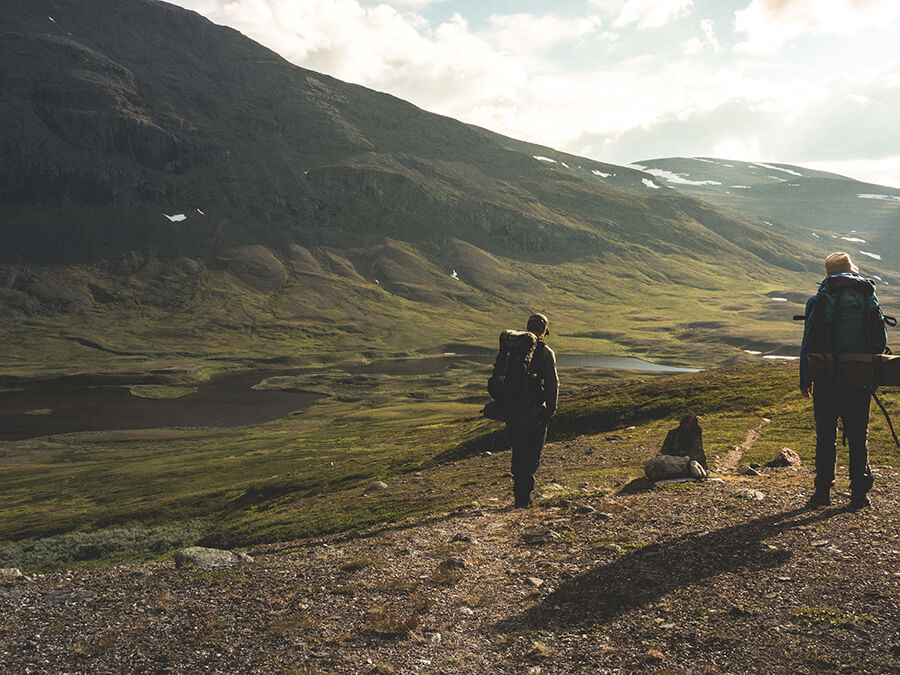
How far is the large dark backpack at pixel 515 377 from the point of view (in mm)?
16375

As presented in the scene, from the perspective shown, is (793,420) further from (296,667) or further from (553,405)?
(296,667)

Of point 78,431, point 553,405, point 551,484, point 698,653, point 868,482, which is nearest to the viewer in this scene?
point 698,653

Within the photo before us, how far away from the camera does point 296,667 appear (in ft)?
31.2

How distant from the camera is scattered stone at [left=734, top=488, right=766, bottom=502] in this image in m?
15.9

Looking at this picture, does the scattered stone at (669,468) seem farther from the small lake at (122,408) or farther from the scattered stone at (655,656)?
the small lake at (122,408)

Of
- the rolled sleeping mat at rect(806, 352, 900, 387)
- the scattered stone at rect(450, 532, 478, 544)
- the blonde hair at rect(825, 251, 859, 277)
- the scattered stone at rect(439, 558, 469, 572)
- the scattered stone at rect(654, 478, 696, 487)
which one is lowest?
the scattered stone at rect(450, 532, 478, 544)

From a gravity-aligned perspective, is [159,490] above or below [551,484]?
below

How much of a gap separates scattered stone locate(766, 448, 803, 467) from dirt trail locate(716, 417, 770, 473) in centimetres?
135

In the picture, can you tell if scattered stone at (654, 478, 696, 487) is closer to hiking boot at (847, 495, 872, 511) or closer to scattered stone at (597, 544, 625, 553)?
hiking boot at (847, 495, 872, 511)

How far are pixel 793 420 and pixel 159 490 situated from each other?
66.6 metres

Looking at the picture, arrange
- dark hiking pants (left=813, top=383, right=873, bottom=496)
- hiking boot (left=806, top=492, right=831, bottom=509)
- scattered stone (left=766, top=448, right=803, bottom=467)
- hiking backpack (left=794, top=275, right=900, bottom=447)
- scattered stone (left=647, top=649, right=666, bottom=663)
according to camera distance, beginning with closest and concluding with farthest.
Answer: scattered stone (left=647, top=649, right=666, bottom=663)
hiking backpack (left=794, top=275, right=900, bottom=447)
dark hiking pants (left=813, top=383, right=873, bottom=496)
hiking boot (left=806, top=492, right=831, bottom=509)
scattered stone (left=766, top=448, right=803, bottom=467)

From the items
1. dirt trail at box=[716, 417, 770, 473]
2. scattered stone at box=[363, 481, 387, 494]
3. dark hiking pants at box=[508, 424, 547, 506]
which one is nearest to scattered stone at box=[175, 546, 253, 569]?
dark hiking pants at box=[508, 424, 547, 506]

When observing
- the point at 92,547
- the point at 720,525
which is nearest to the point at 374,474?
the point at 92,547

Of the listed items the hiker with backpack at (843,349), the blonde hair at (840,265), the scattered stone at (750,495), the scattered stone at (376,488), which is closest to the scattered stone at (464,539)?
the scattered stone at (750,495)
